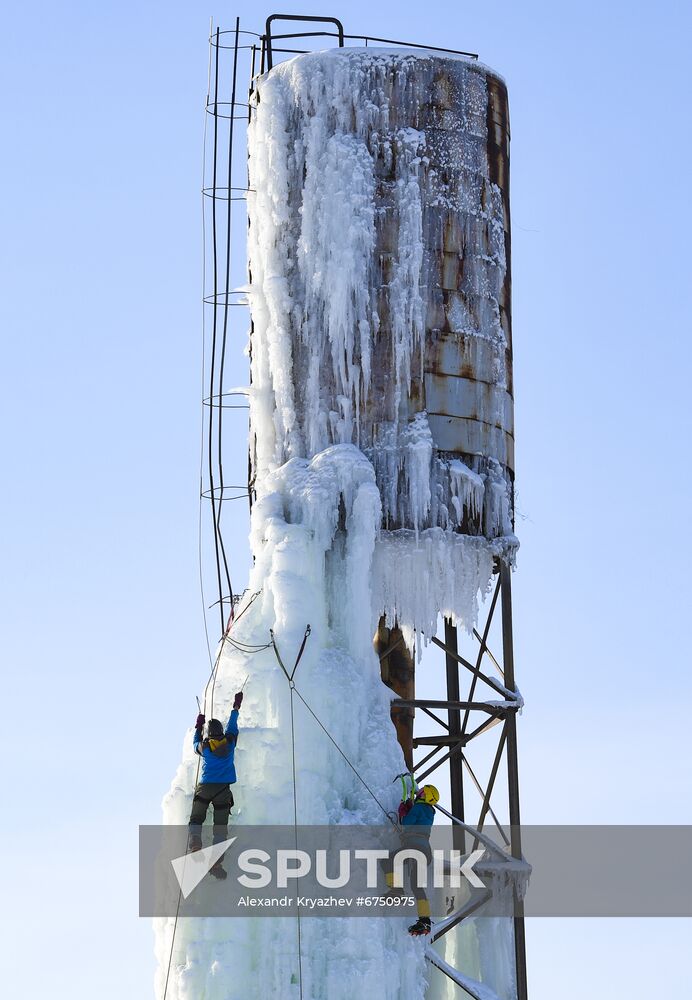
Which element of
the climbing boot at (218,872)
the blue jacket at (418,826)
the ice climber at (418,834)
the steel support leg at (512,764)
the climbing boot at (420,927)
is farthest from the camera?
the steel support leg at (512,764)

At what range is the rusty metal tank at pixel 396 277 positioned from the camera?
31.6 m

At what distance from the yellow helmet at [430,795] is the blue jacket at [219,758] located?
253 centimetres

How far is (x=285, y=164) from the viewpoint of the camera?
32281mm

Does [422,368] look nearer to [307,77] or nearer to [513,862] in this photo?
[307,77]

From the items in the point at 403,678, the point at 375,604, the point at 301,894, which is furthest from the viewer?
the point at 403,678

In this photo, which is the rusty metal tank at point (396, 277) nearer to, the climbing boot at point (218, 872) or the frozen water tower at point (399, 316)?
the frozen water tower at point (399, 316)

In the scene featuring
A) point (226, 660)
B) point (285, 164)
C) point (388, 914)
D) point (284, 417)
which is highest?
point (285, 164)

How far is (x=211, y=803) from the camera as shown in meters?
28.6

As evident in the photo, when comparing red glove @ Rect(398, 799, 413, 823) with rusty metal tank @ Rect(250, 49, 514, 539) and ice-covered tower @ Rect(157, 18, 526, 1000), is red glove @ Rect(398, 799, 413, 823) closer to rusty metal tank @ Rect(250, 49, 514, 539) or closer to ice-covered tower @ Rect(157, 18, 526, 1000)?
ice-covered tower @ Rect(157, 18, 526, 1000)

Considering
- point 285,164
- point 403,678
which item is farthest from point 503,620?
point 285,164

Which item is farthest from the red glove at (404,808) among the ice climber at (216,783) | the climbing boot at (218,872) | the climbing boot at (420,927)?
the climbing boot at (218,872)

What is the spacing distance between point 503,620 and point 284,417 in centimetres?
416

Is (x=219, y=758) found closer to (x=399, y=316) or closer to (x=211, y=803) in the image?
(x=211, y=803)

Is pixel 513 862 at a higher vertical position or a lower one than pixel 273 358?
lower
